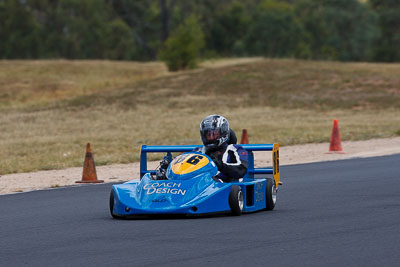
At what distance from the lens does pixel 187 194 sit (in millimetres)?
9961

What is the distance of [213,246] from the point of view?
8055 millimetres

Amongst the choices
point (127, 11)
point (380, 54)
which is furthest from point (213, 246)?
point (380, 54)

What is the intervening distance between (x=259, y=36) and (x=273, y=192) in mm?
95951

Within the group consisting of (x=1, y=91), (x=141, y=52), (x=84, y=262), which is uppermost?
(x=141, y=52)

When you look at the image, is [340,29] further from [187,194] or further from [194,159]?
[187,194]

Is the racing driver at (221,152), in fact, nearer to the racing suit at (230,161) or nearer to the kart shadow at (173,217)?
the racing suit at (230,161)

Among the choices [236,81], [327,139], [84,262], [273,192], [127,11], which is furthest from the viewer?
[127,11]

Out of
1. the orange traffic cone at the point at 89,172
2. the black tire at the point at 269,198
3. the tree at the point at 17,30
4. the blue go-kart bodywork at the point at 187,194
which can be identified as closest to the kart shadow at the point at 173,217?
the blue go-kart bodywork at the point at 187,194

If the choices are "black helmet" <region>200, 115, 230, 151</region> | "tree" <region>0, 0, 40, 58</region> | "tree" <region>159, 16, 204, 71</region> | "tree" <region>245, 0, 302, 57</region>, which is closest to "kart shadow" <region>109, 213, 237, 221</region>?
"black helmet" <region>200, 115, 230, 151</region>

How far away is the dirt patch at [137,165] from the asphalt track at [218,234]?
9.22ft

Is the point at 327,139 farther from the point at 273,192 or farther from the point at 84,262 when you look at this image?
the point at 84,262

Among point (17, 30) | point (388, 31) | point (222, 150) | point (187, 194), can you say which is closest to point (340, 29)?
point (388, 31)

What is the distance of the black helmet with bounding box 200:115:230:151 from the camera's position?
36.9 ft

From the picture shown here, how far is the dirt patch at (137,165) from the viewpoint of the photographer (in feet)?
54.3
